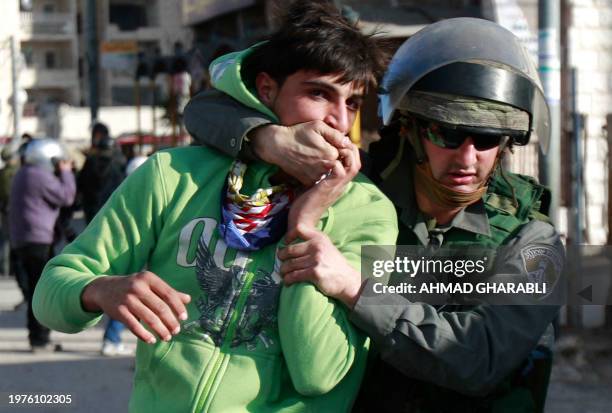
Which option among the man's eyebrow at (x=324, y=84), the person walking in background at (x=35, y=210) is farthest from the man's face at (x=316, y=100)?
the person walking in background at (x=35, y=210)

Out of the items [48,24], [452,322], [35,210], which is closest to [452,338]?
[452,322]

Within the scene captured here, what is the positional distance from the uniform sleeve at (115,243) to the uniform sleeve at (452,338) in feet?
1.55

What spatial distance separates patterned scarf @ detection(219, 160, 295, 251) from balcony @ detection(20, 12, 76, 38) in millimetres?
61982

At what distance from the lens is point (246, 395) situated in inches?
90.8

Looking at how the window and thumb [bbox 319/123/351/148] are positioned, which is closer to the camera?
thumb [bbox 319/123/351/148]

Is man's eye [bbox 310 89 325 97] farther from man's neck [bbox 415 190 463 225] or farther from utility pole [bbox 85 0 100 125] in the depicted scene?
utility pole [bbox 85 0 100 125]

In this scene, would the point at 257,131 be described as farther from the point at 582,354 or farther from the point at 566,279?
the point at 582,354

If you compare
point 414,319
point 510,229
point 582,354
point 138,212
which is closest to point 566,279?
point 510,229

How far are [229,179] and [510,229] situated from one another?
2.00 ft

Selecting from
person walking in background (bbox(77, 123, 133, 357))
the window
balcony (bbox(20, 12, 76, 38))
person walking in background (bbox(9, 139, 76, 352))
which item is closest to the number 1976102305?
Answer: person walking in background (bbox(9, 139, 76, 352))

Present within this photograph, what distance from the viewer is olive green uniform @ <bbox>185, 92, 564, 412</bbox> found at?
90.0 inches

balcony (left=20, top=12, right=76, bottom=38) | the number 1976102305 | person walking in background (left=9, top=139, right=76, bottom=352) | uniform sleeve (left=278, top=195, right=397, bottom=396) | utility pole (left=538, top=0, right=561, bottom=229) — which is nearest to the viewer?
uniform sleeve (left=278, top=195, right=397, bottom=396)

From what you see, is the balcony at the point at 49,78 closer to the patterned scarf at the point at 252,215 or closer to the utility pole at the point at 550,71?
the utility pole at the point at 550,71

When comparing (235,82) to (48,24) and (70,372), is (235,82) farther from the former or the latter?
(48,24)
